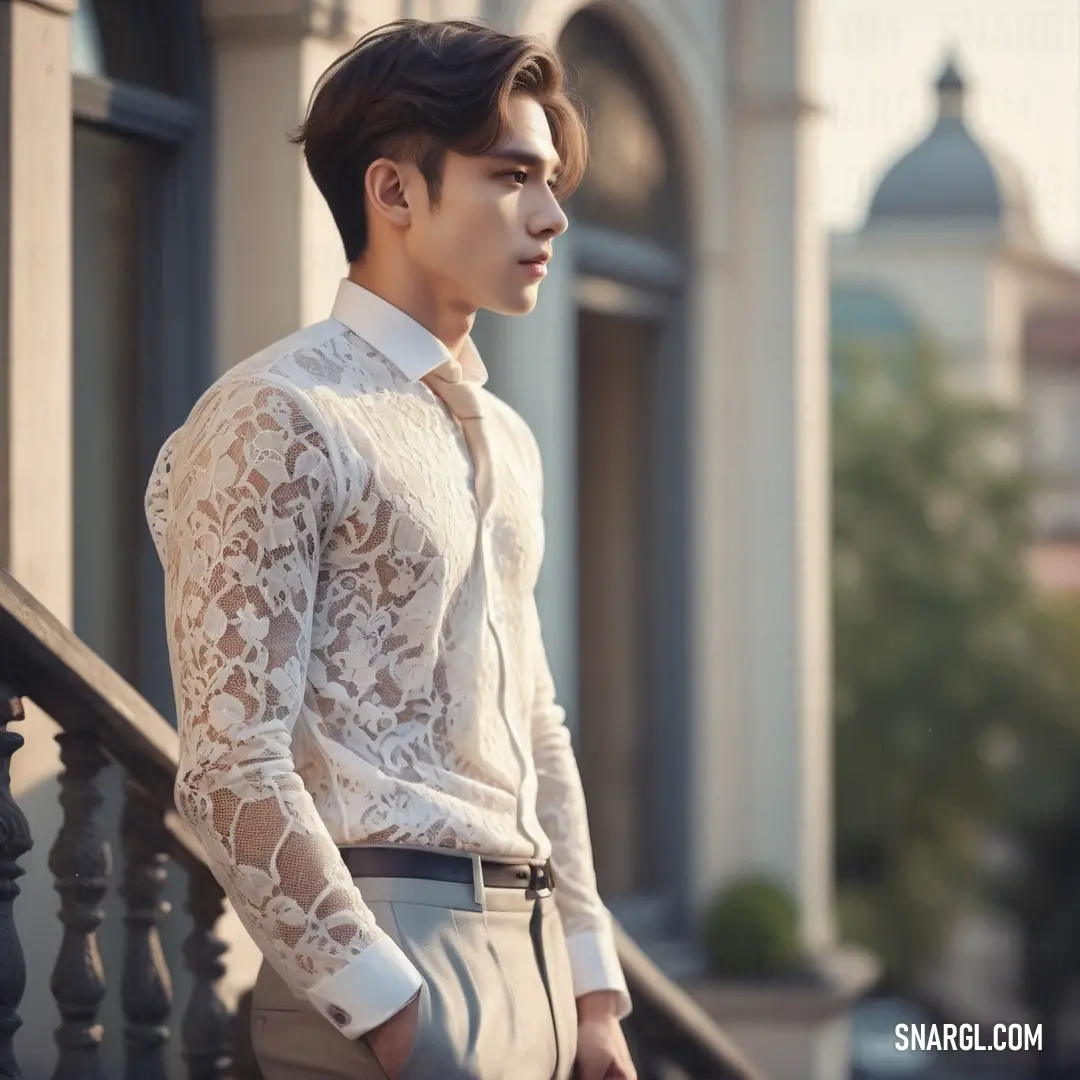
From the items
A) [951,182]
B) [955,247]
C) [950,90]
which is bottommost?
[955,247]

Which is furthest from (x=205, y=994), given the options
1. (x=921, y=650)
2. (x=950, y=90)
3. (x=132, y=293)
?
(x=950, y=90)

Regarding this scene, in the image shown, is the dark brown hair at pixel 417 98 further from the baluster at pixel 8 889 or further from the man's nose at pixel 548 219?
the baluster at pixel 8 889

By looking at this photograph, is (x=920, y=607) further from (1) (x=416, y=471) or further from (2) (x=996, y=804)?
(1) (x=416, y=471)

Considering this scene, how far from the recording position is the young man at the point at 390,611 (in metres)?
2.29

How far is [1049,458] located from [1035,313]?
12.1 feet

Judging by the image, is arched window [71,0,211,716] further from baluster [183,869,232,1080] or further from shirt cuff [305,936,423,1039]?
→ shirt cuff [305,936,423,1039]

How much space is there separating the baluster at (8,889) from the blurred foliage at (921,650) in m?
26.9

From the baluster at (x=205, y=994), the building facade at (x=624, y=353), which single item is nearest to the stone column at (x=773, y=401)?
the building facade at (x=624, y=353)

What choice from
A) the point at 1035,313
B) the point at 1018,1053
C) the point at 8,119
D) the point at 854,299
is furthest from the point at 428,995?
the point at 1035,313

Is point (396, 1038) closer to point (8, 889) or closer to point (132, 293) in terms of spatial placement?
point (8, 889)

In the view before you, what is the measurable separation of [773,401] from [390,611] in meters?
5.01

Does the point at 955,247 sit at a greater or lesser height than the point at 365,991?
greater

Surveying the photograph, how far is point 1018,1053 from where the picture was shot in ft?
83.9

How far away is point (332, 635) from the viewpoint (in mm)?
2418
